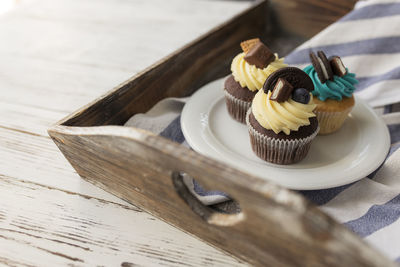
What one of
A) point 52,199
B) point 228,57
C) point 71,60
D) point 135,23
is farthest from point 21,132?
point 135,23

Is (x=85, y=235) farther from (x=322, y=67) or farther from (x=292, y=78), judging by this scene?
(x=322, y=67)

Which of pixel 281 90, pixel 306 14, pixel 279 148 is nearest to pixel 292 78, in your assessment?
pixel 281 90

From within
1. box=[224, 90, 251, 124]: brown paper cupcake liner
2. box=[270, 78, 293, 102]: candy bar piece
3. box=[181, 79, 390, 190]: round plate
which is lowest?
box=[181, 79, 390, 190]: round plate

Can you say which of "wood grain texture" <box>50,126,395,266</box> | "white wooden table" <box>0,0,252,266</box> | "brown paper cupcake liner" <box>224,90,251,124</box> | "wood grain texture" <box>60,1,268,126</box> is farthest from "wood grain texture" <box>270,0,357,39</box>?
"wood grain texture" <box>50,126,395,266</box>

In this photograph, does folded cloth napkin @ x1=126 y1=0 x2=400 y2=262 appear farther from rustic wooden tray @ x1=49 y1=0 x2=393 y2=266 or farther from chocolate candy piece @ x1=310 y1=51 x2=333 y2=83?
chocolate candy piece @ x1=310 y1=51 x2=333 y2=83

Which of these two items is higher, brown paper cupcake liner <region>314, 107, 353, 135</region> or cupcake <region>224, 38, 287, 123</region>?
cupcake <region>224, 38, 287, 123</region>

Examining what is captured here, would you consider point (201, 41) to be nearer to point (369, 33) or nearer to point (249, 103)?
point (249, 103)
